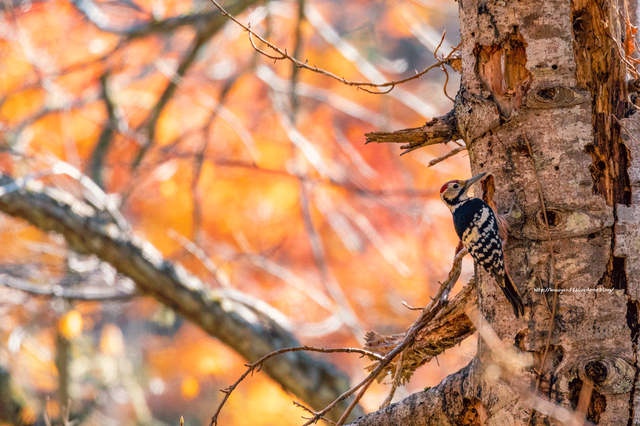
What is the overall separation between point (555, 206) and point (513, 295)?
11.0 inches

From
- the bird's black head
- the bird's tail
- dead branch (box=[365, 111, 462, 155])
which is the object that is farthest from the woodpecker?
the bird's black head

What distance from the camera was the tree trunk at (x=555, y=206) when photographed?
51.2 inches

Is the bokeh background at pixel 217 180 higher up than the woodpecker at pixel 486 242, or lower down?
higher up

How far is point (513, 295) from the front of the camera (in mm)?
1403

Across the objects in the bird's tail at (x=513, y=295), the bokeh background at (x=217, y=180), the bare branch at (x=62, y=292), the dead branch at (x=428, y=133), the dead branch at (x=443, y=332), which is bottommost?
the bird's tail at (x=513, y=295)

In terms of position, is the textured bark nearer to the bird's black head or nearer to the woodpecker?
the bird's black head

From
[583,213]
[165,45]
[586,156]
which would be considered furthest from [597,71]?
[165,45]

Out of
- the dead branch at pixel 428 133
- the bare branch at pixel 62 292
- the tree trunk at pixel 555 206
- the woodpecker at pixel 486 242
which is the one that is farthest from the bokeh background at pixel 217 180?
the tree trunk at pixel 555 206

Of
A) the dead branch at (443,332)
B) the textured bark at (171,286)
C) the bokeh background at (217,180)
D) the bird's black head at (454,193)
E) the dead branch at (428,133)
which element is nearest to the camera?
the dead branch at (428,133)

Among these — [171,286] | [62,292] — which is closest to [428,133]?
[171,286]

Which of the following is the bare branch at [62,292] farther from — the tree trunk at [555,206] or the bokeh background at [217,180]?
the tree trunk at [555,206]

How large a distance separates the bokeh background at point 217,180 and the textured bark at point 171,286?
77cm

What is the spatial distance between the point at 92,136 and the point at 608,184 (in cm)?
635

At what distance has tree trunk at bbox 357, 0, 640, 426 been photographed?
130 centimetres
